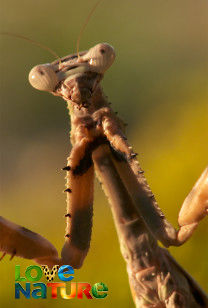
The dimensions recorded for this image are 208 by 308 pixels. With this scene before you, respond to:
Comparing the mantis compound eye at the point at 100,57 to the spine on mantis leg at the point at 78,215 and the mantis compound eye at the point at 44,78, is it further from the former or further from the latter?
the spine on mantis leg at the point at 78,215

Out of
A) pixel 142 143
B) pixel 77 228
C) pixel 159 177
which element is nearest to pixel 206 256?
pixel 159 177

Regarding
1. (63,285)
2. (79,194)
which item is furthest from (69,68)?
(63,285)

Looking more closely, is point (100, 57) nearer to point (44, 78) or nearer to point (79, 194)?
point (44, 78)

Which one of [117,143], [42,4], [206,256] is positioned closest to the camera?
[117,143]

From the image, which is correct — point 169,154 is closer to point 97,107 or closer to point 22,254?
A: point 97,107

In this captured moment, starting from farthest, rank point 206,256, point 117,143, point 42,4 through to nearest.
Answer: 1. point 42,4
2. point 206,256
3. point 117,143

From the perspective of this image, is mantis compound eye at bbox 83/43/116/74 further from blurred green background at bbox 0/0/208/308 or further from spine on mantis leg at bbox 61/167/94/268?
blurred green background at bbox 0/0/208/308

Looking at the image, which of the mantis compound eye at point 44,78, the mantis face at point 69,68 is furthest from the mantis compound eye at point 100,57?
the mantis compound eye at point 44,78
